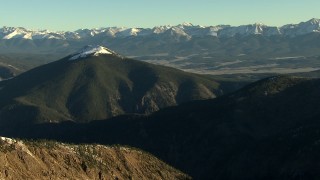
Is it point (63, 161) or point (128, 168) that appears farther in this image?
point (128, 168)

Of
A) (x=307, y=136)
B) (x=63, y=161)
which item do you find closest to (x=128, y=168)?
(x=63, y=161)

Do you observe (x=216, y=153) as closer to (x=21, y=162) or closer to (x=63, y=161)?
(x=63, y=161)

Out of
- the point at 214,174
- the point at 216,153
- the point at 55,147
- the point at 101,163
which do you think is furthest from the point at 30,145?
the point at 216,153

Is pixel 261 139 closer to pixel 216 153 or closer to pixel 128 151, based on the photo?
pixel 216 153

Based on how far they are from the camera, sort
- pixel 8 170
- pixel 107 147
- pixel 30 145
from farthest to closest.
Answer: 1. pixel 107 147
2. pixel 30 145
3. pixel 8 170

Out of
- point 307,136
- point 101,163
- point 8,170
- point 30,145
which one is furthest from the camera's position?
point 307,136

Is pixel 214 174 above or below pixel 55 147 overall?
below
